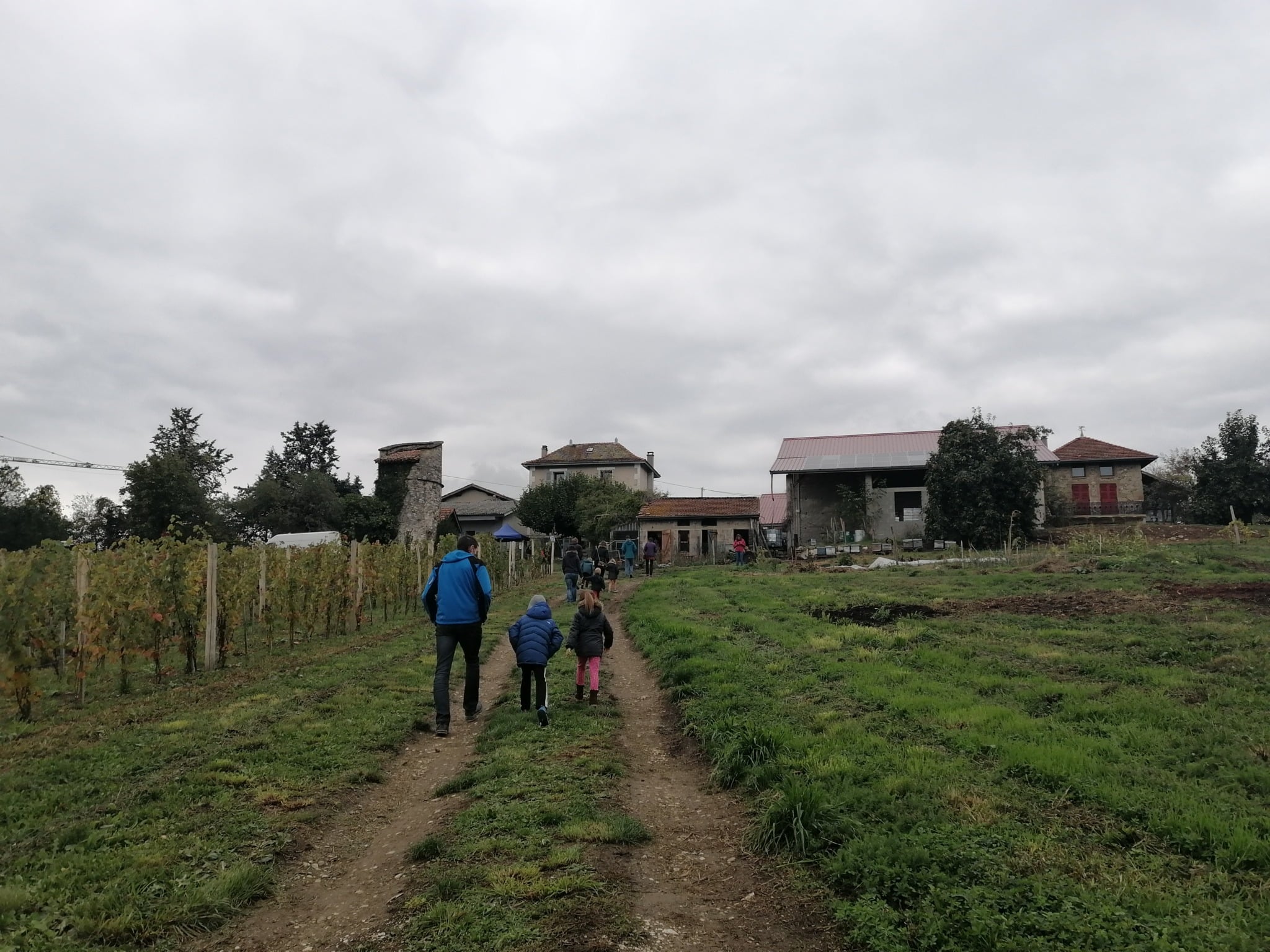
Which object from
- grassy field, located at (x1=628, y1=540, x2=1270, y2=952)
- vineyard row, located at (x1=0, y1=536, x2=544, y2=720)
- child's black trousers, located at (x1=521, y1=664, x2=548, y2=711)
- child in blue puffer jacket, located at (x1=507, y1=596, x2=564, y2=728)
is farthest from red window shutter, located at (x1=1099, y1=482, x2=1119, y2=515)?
child's black trousers, located at (x1=521, y1=664, x2=548, y2=711)

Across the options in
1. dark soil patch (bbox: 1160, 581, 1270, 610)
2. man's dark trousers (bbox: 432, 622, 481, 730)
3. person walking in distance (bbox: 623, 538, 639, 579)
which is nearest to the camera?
man's dark trousers (bbox: 432, 622, 481, 730)

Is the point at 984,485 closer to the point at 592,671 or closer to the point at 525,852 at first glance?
the point at 592,671

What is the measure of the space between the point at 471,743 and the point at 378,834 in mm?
2215

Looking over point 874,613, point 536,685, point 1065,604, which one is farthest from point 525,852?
point 1065,604

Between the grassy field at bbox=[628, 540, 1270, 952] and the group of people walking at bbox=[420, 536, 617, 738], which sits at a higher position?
the group of people walking at bbox=[420, 536, 617, 738]

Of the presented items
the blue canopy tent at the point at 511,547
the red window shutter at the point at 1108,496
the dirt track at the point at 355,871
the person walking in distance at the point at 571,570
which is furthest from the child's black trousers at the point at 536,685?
the red window shutter at the point at 1108,496

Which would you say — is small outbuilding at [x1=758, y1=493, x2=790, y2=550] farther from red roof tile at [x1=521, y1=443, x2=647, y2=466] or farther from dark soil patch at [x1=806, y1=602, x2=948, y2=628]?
dark soil patch at [x1=806, y1=602, x2=948, y2=628]

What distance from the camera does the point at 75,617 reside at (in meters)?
10.1

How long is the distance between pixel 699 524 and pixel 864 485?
941 centimetres

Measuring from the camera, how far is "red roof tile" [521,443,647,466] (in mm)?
65812

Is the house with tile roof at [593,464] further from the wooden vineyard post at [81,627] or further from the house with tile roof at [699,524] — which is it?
the wooden vineyard post at [81,627]

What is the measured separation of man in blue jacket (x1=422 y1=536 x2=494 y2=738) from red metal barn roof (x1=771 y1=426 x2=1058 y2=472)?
113 feet

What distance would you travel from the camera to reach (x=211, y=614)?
1227cm

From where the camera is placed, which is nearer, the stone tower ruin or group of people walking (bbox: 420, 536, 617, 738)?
group of people walking (bbox: 420, 536, 617, 738)
